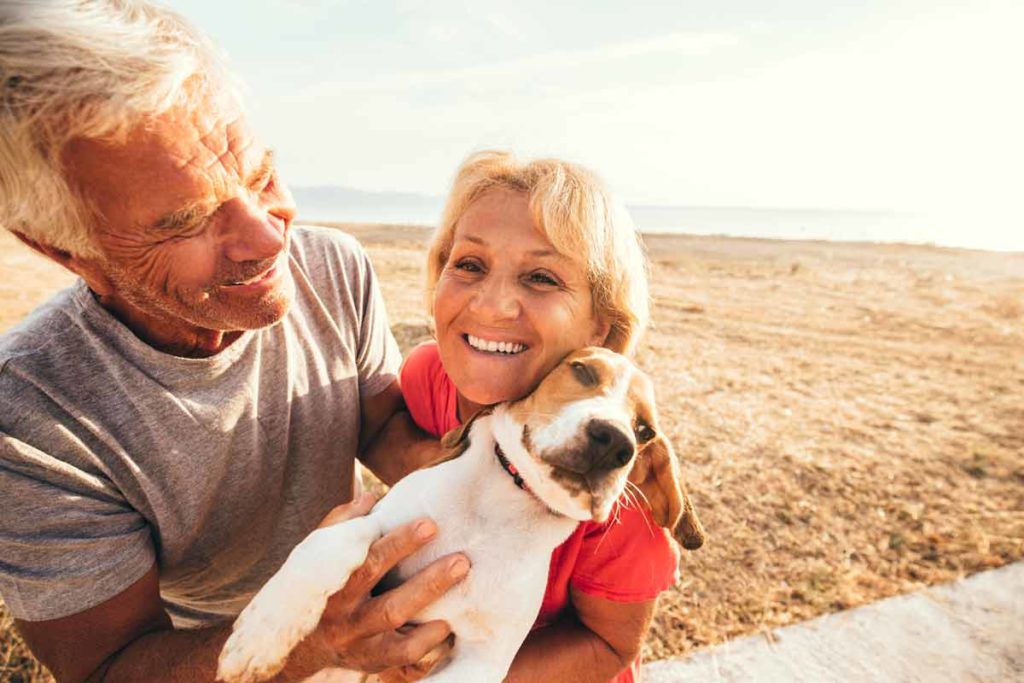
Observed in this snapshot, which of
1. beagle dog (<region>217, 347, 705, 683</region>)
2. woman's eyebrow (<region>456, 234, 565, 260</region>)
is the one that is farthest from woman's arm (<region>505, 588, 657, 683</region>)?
woman's eyebrow (<region>456, 234, 565, 260</region>)

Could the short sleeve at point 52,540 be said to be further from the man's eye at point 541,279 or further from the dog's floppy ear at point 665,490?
the dog's floppy ear at point 665,490

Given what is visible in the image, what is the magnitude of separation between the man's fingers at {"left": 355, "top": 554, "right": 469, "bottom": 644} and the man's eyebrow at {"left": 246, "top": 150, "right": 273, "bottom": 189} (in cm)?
131

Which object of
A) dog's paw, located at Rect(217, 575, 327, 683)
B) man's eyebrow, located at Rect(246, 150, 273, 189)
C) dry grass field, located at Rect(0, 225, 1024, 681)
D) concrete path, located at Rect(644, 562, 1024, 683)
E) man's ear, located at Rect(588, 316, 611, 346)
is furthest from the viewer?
dry grass field, located at Rect(0, 225, 1024, 681)

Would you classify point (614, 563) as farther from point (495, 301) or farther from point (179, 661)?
point (179, 661)

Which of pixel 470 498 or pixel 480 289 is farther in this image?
pixel 480 289

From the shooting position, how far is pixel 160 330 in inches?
81.3

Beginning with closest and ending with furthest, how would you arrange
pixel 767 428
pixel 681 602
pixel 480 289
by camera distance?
pixel 480 289 < pixel 681 602 < pixel 767 428

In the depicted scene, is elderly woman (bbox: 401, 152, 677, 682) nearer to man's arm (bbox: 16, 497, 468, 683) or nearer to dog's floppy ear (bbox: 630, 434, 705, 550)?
dog's floppy ear (bbox: 630, 434, 705, 550)

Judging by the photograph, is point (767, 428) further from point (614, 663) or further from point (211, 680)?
point (211, 680)

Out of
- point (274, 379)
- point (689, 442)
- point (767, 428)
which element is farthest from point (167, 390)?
point (767, 428)

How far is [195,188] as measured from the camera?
6.00ft

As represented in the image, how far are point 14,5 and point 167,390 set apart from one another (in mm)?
1099

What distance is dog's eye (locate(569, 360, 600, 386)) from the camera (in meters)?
1.97

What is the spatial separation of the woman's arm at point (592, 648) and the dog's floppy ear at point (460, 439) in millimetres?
601
